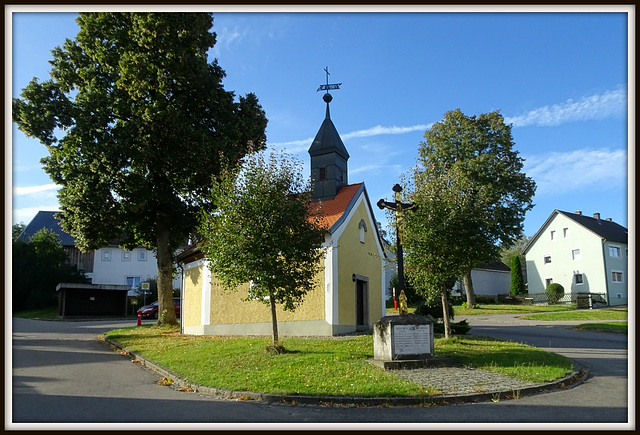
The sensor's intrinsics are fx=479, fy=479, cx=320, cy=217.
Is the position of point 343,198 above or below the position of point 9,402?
above

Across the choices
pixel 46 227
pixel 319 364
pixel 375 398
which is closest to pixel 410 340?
pixel 319 364

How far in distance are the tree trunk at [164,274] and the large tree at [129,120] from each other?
111 centimetres

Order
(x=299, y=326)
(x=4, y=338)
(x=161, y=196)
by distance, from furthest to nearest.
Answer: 1. (x=161, y=196)
2. (x=299, y=326)
3. (x=4, y=338)

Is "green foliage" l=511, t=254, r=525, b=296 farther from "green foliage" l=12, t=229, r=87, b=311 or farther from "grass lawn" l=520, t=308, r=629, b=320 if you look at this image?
"green foliage" l=12, t=229, r=87, b=311

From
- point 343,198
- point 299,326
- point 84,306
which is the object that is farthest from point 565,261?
point 84,306

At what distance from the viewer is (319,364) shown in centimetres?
1128

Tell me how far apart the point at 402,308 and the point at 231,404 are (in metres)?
5.71

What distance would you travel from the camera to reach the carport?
36719 mm

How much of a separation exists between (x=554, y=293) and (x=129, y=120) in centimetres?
3782

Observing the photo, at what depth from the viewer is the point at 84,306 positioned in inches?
1511

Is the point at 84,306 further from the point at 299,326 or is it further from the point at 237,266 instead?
the point at 237,266

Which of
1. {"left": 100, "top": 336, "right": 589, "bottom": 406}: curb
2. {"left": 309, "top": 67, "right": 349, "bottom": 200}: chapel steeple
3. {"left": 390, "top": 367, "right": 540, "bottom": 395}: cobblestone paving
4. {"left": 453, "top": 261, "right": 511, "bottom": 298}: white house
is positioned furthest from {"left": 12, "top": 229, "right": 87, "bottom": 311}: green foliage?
{"left": 390, "top": 367, "right": 540, "bottom": 395}: cobblestone paving

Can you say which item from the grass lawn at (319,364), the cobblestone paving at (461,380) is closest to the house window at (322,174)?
the grass lawn at (319,364)

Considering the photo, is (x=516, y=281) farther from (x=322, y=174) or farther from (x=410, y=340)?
(x=410, y=340)
